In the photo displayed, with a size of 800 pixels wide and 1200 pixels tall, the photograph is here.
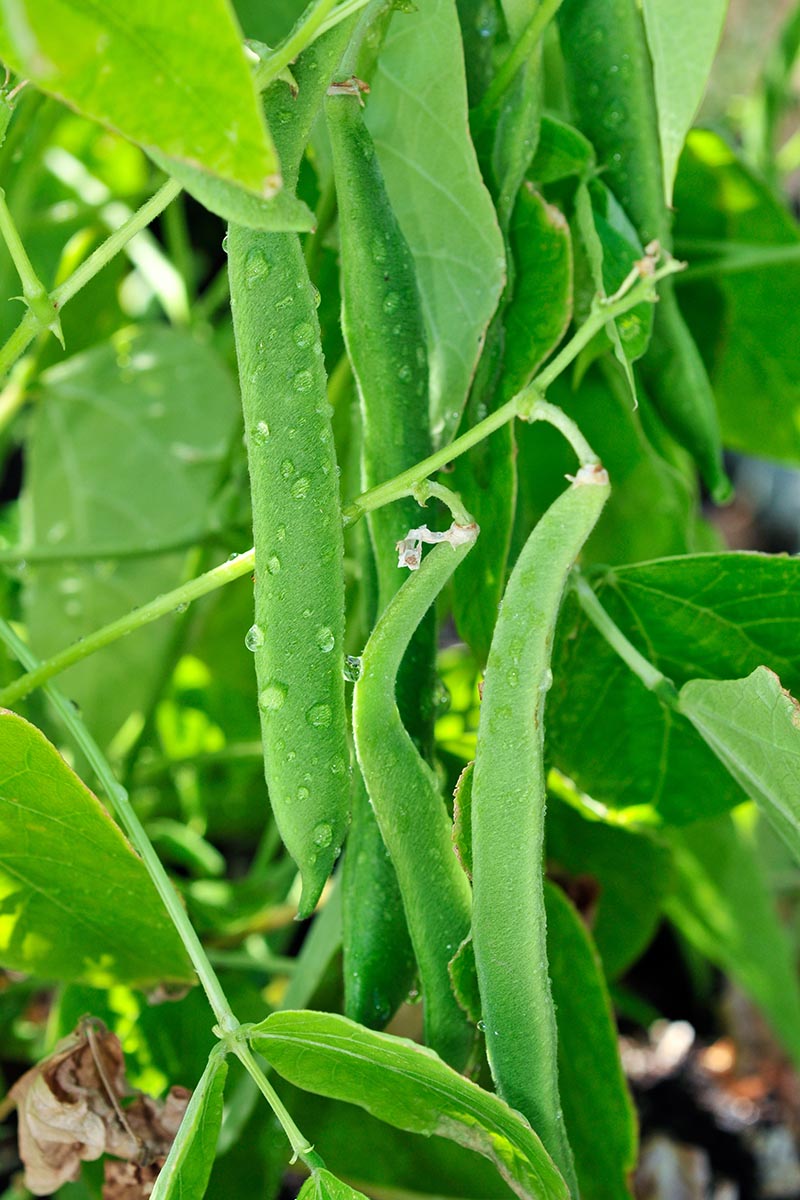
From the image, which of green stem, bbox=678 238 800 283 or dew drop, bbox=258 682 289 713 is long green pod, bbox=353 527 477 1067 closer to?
dew drop, bbox=258 682 289 713

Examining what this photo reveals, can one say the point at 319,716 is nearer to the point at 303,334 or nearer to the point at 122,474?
the point at 303,334

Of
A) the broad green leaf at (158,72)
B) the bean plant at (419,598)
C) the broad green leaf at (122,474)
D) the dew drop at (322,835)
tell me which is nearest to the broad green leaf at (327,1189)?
the bean plant at (419,598)

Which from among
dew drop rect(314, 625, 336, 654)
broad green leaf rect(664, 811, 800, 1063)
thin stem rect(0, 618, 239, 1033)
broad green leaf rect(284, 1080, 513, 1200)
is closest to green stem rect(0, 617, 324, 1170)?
thin stem rect(0, 618, 239, 1033)

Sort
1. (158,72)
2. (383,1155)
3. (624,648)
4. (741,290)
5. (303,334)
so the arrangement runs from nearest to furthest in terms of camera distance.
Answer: (158,72), (303,334), (624,648), (383,1155), (741,290)

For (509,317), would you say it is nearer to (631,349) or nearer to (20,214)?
(631,349)

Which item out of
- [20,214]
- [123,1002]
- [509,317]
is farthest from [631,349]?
[20,214]

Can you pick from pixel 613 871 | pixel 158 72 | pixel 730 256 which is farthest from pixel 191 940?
pixel 730 256
